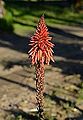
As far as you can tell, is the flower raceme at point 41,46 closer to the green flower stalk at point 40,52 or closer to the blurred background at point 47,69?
the green flower stalk at point 40,52

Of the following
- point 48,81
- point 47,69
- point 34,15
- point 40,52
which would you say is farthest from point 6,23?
point 40,52

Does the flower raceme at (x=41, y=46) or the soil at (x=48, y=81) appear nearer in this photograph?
the flower raceme at (x=41, y=46)

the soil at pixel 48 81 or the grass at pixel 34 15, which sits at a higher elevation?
the grass at pixel 34 15

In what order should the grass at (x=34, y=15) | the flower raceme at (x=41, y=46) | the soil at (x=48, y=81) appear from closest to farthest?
the flower raceme at (x=41, y=46) → the soil at (x=48, y=81) → the grass at (x=34, y=15)

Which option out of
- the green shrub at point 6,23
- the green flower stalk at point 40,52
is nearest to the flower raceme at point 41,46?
the green flower stalk at point 40,52

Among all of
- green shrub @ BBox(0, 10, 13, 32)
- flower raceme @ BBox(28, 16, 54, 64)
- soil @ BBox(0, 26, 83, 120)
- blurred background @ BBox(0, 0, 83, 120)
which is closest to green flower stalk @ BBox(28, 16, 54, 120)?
flower raceme @ BBox(28, 16, 54, 64)

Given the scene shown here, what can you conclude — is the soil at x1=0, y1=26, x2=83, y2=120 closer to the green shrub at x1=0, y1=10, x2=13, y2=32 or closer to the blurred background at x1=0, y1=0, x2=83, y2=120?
the blurred background at x1=0, y1=0, x2=83, y2=120

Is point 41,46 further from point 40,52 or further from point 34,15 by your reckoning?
point 34,15
